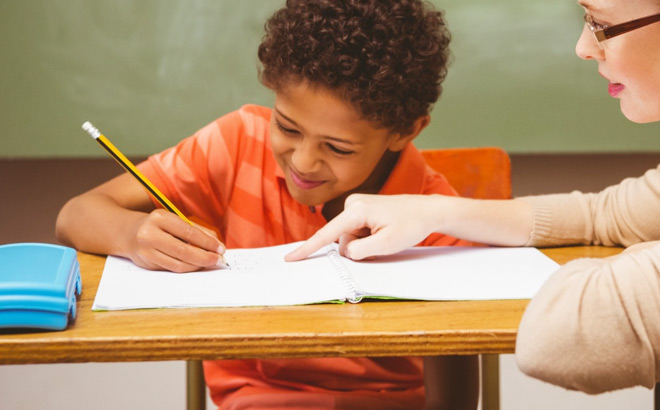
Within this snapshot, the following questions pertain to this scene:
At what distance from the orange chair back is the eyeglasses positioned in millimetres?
574

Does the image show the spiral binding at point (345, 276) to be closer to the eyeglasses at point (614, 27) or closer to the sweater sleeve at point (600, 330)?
the sweater sleeve at point (600, 330)

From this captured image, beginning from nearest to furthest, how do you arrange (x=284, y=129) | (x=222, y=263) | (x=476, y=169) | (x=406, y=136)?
1. (x=222, y=263)
2. (x=284, y=129)
3. (x=406, y=136)
4. (x=476, y=169)

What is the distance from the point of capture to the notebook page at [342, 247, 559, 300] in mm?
719

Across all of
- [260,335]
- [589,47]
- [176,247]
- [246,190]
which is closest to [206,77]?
[246,190]

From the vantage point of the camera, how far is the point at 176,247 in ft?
2.60

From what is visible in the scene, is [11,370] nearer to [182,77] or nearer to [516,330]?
[182,77]

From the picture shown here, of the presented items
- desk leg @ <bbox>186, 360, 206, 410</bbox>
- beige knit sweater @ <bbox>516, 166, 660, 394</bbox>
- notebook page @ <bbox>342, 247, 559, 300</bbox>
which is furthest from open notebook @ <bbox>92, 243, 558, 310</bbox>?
desk leg @ <bbox>186, 360, 206, 410</bbox>

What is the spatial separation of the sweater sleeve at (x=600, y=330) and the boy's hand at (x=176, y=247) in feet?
1.17

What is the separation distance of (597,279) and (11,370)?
6.33 feet

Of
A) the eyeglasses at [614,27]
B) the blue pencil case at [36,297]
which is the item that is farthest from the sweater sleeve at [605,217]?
the blue pencil case at [36,297]

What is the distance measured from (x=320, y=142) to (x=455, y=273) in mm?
343

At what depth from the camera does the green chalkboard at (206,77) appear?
1785 millimetres

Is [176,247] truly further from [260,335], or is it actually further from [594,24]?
[594,24]

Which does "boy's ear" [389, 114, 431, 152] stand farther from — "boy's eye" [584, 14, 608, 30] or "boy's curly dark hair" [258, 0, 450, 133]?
"boy's eye" [584, 14, 608, 30]
